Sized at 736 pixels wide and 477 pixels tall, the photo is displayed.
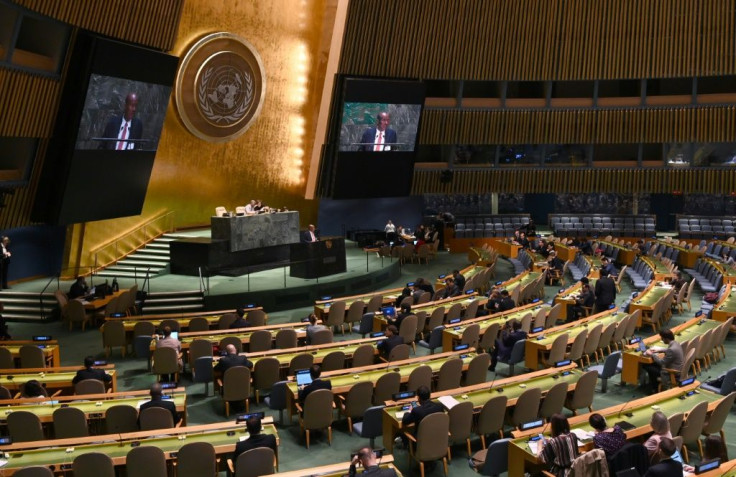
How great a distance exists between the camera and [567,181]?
27672 millimetres

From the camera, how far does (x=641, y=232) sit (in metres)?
27.0

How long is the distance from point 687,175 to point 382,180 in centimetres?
1137

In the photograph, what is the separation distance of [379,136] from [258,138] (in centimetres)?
395

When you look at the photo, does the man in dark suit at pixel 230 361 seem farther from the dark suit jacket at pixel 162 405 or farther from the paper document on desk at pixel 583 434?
the paper document on desk at pixel 583 434

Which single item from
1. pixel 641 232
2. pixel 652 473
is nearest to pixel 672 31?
pixel 641 232

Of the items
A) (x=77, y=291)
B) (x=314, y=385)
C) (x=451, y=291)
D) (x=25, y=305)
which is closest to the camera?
(x=314, y=385)

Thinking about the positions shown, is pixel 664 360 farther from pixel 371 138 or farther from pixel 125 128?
pixel 371 138

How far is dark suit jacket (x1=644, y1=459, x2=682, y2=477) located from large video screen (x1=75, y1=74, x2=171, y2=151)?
13.4 m

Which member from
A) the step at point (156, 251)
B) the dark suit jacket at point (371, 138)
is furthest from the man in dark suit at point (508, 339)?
the dark suit jacket at point (371, 138)

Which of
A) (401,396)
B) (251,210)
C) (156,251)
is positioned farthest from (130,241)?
(401,396)

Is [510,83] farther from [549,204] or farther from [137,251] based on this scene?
[137,251]

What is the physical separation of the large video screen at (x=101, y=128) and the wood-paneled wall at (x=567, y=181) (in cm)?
1201

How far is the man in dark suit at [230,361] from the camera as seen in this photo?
31.6 feet

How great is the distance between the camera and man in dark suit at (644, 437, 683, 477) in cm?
583
